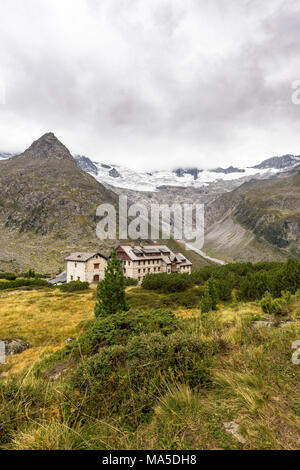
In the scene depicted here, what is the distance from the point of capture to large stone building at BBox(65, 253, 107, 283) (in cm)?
5862

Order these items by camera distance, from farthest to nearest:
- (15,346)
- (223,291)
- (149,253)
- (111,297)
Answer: (149,253), (223,291), (111,297), (15,346)

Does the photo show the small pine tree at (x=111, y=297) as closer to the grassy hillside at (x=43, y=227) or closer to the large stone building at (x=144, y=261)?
the large stone building at (x=144, y=261)

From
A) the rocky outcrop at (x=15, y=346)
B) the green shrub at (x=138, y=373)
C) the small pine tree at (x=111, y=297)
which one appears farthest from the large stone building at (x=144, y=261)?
the green shrub at (x=138, y=373)

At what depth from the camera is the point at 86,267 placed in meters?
58.6

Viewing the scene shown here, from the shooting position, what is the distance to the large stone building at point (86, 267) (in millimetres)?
58625

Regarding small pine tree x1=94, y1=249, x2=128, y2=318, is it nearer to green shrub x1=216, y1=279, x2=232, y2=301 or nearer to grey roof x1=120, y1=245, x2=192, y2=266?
green shrub x1=216, y1=279, x2=232, y2=301

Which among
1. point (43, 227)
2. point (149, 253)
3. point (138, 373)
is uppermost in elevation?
point (43, 227)

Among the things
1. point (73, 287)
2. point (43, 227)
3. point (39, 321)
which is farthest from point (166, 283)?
point (43, 227)

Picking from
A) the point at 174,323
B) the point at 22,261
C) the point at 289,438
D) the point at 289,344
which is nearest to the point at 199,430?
the point at 289,438

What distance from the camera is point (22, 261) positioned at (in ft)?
364

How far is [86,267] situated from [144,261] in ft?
54.9

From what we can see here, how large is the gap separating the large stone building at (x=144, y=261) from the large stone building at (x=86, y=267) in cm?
655

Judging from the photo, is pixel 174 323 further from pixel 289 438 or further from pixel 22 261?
pixel 22 261

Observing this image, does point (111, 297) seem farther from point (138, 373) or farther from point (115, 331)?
point (138, 373)
